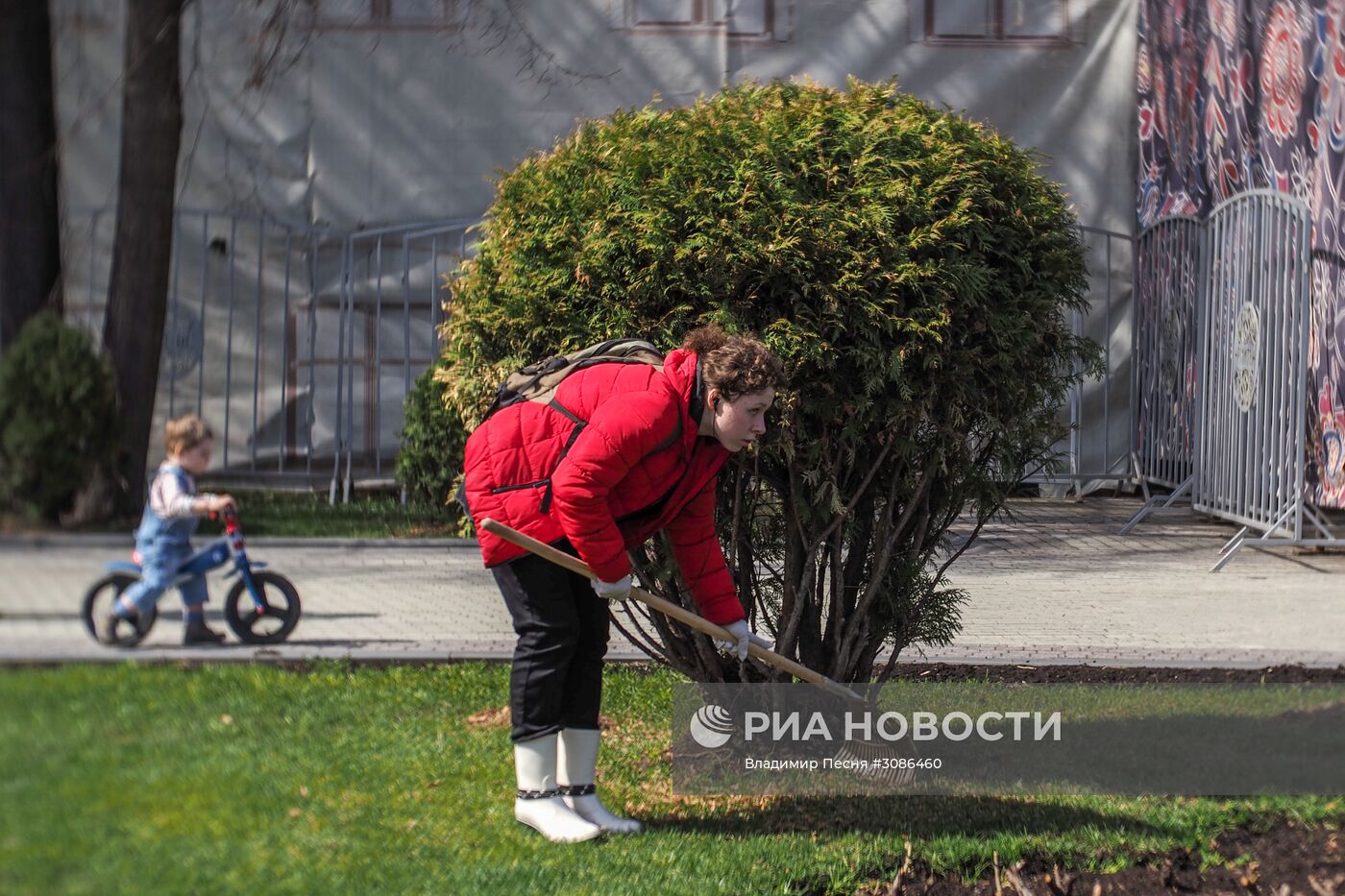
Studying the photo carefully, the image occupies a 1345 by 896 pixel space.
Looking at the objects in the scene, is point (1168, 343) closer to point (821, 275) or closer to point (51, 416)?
point (821, 275)

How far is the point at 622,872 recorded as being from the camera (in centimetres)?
283

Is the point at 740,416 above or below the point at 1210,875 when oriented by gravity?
above

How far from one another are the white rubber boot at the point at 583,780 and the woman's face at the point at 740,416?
33.2 inches

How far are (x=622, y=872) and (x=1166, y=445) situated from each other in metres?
6.94

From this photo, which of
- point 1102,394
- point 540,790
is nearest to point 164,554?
point 540,790

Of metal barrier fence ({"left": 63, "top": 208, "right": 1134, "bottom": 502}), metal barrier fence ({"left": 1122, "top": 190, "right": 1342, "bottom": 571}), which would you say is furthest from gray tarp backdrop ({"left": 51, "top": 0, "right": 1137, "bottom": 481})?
metal barrier fence ({"left": 1122, "top": 190, "right": 1342, "bottom": 571})

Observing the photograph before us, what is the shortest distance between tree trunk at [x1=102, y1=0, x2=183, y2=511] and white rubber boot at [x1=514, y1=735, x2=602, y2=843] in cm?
196

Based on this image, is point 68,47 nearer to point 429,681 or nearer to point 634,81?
point 634,81

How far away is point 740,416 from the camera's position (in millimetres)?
2820

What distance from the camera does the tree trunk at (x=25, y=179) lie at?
1150mm

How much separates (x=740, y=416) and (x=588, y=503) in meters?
0.37

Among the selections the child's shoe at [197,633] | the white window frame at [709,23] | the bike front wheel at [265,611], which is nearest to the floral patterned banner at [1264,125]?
the white window frame at [709,23]

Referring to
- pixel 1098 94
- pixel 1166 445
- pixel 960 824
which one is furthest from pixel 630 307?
pixel 1166 445

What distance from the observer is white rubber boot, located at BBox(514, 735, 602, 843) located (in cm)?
302
